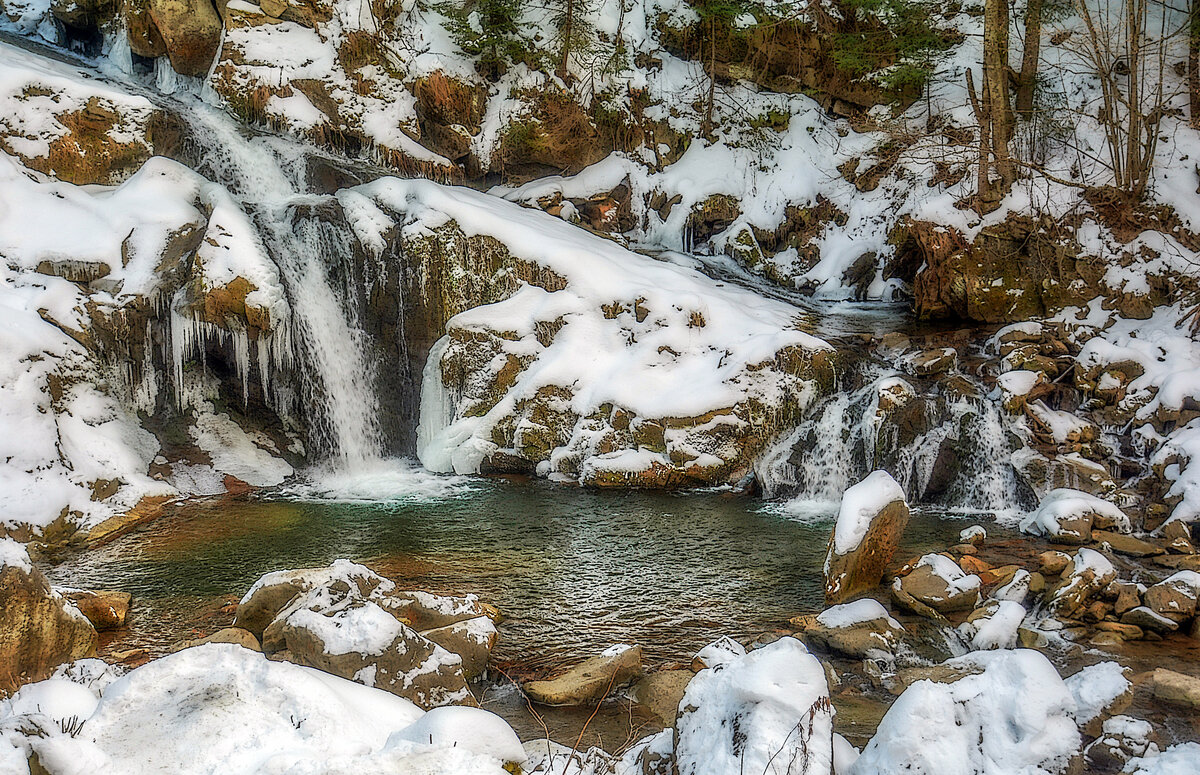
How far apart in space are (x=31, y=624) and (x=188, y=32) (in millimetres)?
13190

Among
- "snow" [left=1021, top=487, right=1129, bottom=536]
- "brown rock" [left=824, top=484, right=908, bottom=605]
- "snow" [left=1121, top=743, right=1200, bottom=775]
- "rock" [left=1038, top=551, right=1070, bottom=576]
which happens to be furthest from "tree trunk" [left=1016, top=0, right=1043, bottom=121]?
"snow" [left=1121, top=743, right=1200, bottom=775]

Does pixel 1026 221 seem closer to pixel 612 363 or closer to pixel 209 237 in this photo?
pixel 612 363

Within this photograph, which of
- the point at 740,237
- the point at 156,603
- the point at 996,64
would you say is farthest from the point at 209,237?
the point at 996,64

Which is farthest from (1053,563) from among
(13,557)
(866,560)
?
(13,557)

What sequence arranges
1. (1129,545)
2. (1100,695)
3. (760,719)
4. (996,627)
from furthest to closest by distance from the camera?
(1129,545) → (996,627) → (1100,695) → (760,719)

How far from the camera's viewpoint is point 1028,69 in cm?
1237

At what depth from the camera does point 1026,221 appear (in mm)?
10711

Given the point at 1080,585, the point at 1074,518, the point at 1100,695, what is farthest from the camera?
the point at 1074,518

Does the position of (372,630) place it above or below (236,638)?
above

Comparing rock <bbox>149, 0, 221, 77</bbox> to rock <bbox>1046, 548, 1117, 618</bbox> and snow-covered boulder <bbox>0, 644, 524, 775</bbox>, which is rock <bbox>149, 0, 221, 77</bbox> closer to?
snow-covered boulder <bbox>0, 644, 524, 775</bbox>

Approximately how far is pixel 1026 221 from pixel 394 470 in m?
9.39

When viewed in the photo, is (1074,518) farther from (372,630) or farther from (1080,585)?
(372,630)

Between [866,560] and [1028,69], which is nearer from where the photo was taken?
[866,560]

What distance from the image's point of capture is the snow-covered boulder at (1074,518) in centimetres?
684
